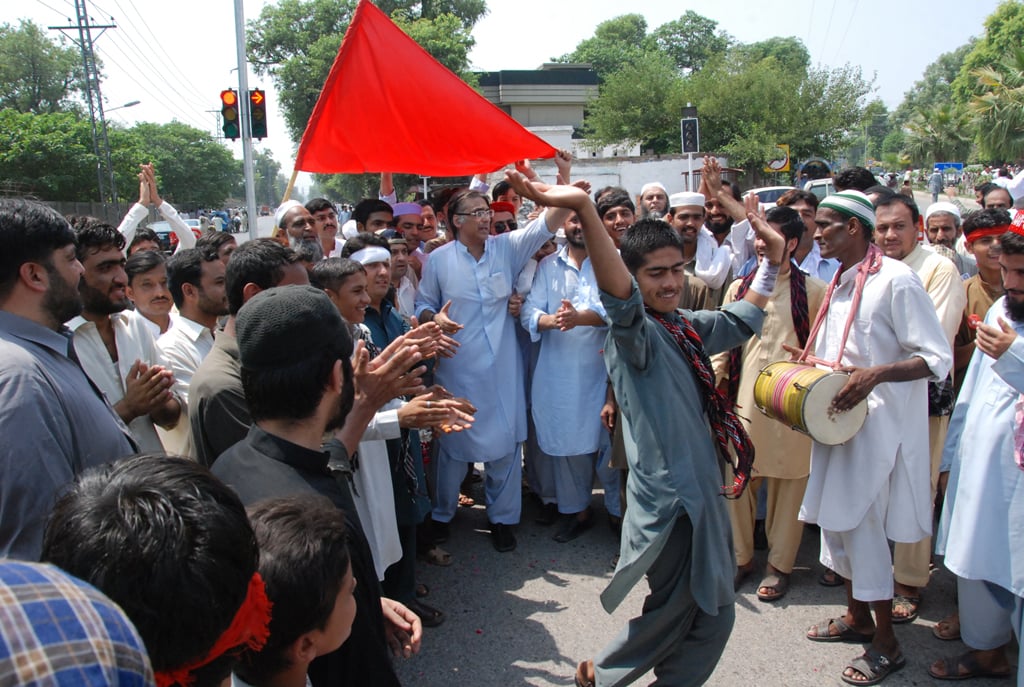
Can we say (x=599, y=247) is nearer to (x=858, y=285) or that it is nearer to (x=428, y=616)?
(x=858, y=285)

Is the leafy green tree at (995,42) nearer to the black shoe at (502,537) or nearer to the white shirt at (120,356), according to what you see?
the black shoe at (502,537)

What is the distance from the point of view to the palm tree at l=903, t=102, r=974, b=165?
5019 cm

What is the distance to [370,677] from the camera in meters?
1.73

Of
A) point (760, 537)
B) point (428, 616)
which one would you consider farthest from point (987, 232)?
point (428, 616)

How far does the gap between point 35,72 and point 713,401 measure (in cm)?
7333

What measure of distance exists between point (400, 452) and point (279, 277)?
1.41m

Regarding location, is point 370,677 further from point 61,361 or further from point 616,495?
point 616,495

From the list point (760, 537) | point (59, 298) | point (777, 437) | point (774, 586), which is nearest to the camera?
point (59, 298)

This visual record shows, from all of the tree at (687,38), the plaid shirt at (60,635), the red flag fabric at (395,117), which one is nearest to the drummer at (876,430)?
the red flag fabric at (395,117)

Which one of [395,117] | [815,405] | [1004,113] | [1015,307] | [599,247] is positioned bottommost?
[815,405]

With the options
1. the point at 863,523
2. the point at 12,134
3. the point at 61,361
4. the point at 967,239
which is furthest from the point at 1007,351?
the point at 12,134

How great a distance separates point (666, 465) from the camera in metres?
2.79

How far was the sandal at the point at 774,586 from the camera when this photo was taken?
420 centimetres

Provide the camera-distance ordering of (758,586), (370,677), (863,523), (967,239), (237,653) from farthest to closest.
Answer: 1. (967,239)
2. (758,586)
3. (863,523)
4. (370,677)
5. (237,653)
